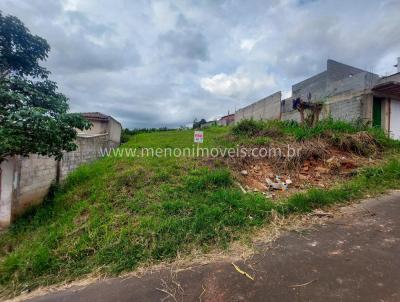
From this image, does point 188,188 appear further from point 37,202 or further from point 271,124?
point 271,124

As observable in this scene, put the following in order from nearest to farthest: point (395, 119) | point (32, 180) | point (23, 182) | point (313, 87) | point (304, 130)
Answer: point (23, 182) → point (32, 180) → point (304, 130) → point (395, 119) → point (313, 87)

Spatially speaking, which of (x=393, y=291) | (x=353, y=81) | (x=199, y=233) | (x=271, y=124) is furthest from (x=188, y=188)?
(x=353, y=81)

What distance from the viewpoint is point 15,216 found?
14.1 ft

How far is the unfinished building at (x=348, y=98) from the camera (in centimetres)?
865

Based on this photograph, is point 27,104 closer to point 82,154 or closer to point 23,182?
point 23,182

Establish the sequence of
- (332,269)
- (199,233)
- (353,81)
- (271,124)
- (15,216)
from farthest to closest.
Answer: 1. (353,81)
2. (271,124)
3. (15,216)
4. (199,233)
5. (332,269)

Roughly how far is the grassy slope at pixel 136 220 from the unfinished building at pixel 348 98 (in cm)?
483

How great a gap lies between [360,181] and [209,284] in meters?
3.66

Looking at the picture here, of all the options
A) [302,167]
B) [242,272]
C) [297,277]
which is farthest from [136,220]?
[302,167]

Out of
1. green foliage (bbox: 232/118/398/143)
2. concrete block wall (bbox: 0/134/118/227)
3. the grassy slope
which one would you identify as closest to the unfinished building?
green foliage (bbox: 232/118/398/143)

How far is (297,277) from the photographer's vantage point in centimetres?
212

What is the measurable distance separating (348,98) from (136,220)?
940 centimetres

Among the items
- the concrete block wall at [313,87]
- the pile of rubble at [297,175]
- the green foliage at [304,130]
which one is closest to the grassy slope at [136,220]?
the pile of rubble at [297,175]

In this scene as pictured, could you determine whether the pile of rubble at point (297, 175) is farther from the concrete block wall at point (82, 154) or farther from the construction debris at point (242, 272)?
the concrete block wall at point (82, 154)
